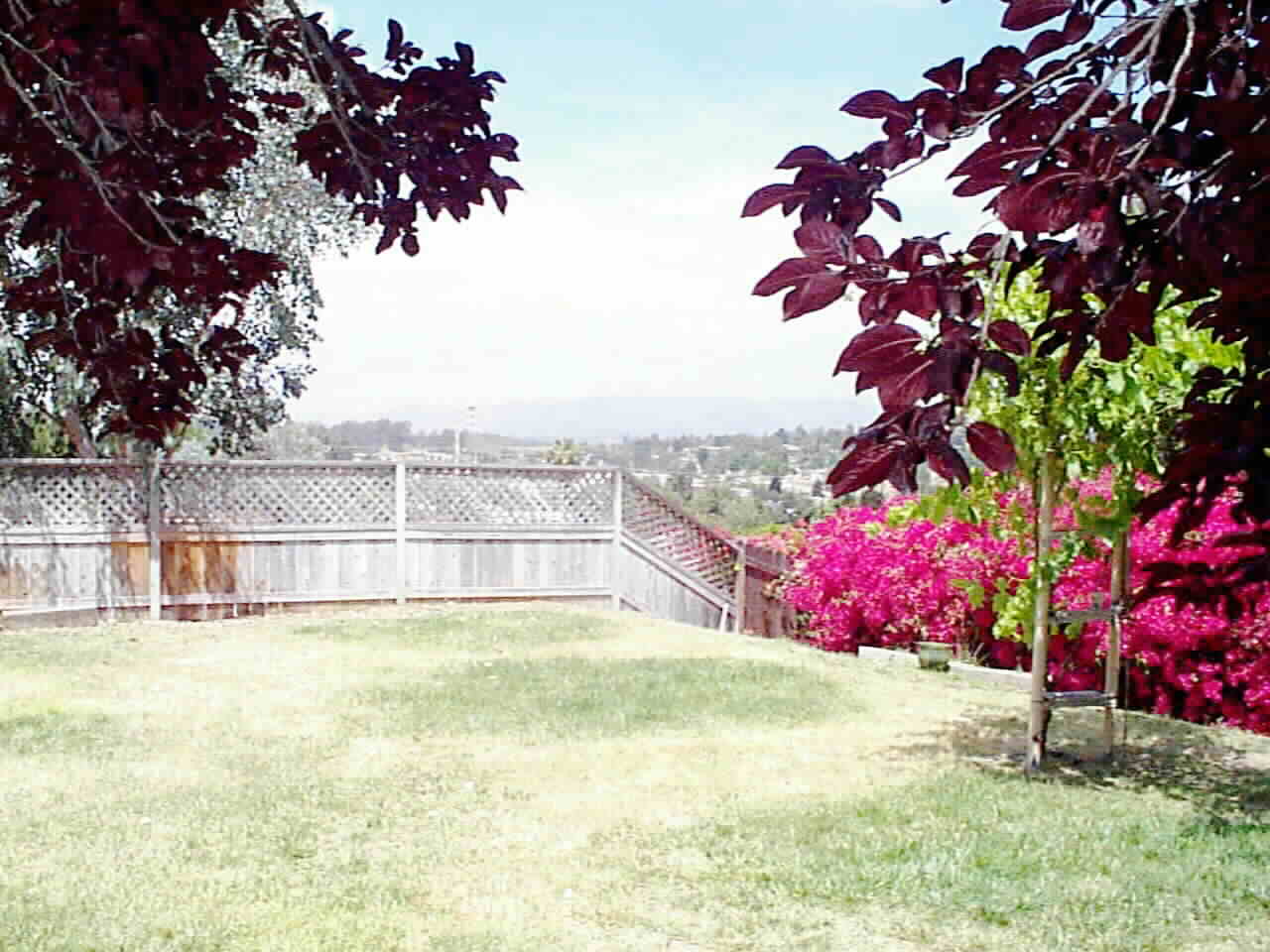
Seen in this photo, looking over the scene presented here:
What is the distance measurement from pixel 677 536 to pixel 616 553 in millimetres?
618

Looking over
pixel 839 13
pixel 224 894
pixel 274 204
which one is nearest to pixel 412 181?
pixel 839 13

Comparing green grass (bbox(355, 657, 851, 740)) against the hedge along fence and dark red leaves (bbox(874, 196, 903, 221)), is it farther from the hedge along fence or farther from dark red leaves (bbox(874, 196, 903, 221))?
dark red leaves (bbox(874, 196, 903, 221))

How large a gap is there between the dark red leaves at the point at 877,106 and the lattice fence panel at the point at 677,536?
428 inches

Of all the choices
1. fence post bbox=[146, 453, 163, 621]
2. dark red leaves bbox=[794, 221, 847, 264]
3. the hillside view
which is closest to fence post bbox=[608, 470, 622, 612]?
the hillside view

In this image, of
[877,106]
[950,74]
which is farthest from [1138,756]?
[877,106]

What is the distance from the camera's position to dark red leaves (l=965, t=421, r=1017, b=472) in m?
1.29

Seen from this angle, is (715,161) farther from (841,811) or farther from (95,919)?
(95,919)

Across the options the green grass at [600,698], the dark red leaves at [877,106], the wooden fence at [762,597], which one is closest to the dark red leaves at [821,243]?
the dark red leaves at [877,106]

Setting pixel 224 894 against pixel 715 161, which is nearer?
pixel 224 894

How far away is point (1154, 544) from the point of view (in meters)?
7.54

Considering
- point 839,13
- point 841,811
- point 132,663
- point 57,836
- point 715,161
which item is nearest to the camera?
point 839,13

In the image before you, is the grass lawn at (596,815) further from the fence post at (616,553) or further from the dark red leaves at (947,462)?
the fence post at (616,553)

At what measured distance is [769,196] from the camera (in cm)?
153

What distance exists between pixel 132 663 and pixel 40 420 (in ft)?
16.0
